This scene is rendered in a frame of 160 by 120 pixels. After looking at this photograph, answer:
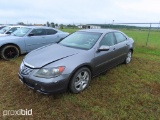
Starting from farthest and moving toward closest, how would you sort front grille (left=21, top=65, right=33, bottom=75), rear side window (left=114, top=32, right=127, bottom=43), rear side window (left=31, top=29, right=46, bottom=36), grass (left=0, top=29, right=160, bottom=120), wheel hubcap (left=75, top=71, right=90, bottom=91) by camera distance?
rear side window (left=31, top=29, right=46, bottom=36) < rear side window (left=114, top=32, right=127, bottom=43) < wheel hubcap (left=75, top=71, right=90, bottom=91) < front grille (left=21, top=65, right=33, bottom=75) < grass (left=0, top=29, right=160, bottom=120)

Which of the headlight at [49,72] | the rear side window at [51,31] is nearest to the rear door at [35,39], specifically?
the rear side window at [51,31]

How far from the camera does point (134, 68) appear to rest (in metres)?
5.67

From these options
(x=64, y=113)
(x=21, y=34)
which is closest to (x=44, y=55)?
(x=64, y=113)

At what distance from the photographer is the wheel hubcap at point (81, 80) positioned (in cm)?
360

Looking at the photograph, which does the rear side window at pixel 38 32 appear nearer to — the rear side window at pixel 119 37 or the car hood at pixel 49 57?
the car hood at pixel 49 57

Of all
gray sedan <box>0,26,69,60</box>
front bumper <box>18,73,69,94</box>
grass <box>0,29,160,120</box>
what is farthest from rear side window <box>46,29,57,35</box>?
front bumper <box>18,73,69,94</box>

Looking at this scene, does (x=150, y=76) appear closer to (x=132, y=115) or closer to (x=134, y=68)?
(x=134, y=68)

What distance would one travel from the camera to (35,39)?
734 cm

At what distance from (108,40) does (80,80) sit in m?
1.63

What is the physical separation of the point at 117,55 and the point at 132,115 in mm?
2273

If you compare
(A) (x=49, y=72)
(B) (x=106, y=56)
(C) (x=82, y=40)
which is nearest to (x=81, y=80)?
(A) (x=49, y=72)

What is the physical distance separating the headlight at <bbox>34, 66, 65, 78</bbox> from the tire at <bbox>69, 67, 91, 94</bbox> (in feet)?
1.35

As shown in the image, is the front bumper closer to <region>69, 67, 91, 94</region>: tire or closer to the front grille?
the front grille

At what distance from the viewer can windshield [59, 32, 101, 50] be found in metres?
4.11
